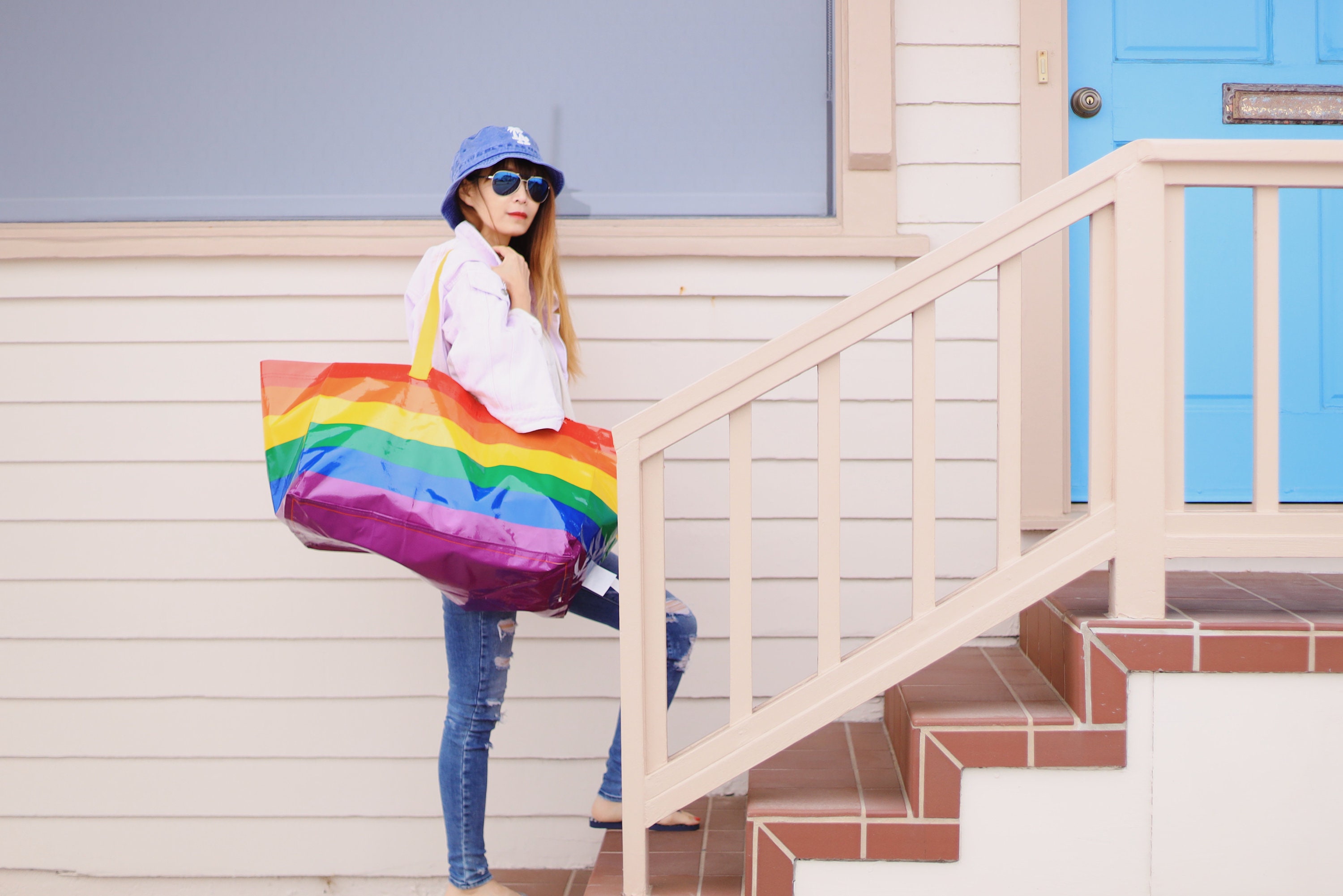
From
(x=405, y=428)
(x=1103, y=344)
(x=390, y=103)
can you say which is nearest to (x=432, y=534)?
(x=405, y=428)

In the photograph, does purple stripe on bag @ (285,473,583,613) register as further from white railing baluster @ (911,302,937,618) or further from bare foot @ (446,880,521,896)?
bare foot @ (446,880,521,896)

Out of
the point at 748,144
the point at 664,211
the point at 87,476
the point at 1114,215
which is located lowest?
the point at 87,476

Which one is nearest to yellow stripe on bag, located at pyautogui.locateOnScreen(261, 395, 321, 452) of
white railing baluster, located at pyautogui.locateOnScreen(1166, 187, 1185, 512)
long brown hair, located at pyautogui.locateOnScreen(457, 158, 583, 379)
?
long brown hair, located at pyautogui.locateOnScreen(457, 158, 583, 379)

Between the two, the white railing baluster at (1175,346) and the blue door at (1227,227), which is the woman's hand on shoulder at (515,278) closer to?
the white railing baluster at (1175,346)

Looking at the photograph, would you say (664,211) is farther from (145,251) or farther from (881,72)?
(145,251)

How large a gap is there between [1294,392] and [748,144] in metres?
1.77

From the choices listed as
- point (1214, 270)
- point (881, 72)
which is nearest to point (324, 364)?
point (881, 72)

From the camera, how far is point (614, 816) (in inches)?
87.8

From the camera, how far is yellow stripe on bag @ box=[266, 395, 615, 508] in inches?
67.6

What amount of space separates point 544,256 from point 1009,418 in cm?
110

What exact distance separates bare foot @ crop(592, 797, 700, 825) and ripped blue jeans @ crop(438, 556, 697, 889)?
0.31 m

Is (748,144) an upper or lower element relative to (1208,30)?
lower

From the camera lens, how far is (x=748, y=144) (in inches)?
107

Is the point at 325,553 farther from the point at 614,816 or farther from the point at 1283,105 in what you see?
the point at 1283,105
